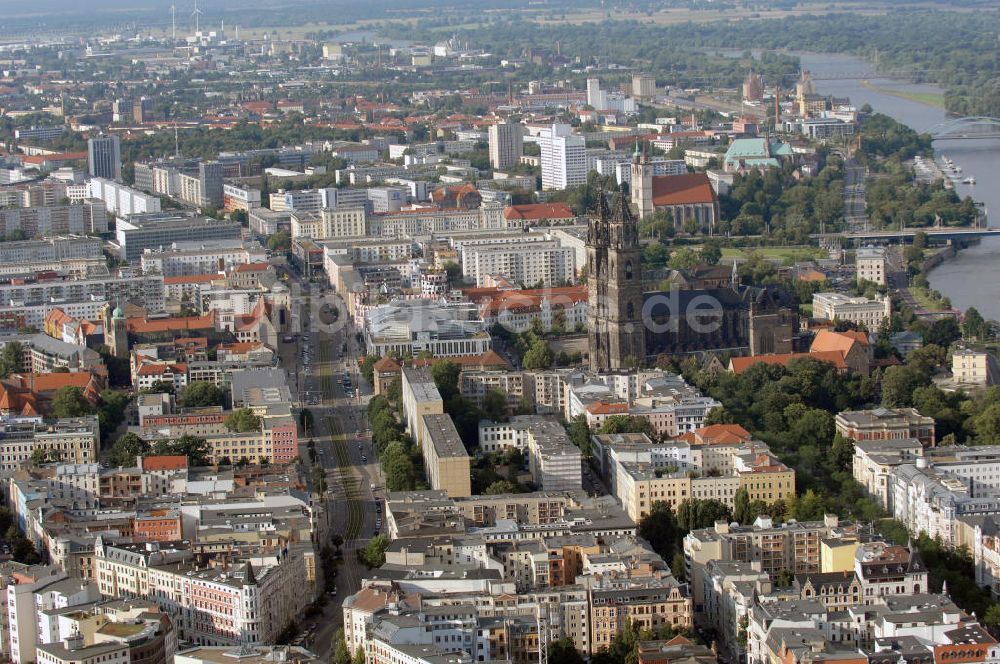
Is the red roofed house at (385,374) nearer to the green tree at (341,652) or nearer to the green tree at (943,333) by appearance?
the green tree at (943,333)

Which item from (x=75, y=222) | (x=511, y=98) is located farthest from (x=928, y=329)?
(x=511, y=98)

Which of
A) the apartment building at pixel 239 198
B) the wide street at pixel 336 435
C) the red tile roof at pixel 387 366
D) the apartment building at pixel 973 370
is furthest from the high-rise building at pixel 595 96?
the red tile roof at pixel 387 366

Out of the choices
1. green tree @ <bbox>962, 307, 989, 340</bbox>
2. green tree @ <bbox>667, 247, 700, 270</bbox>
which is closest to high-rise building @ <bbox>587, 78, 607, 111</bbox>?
green tree @ <bbox>667, 247, 700, 270</bbox>

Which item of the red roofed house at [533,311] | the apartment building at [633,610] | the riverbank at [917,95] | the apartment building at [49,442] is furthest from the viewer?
the riverbank at [917,95]

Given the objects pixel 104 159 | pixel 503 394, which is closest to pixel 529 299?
pixel 503 394

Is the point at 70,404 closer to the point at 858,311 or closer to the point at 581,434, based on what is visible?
the point at 581,434

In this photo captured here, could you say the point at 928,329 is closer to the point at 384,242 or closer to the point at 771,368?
the point at 771,368
